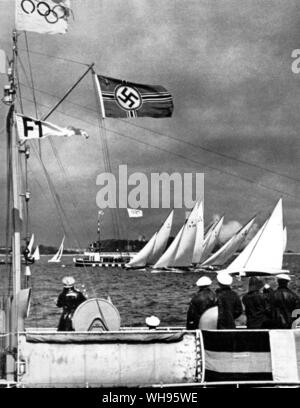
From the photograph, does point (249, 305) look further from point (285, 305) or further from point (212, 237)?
point (212, 237)

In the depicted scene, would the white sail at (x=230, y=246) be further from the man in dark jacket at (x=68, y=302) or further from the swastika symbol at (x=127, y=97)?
the man in dark jacket at (x=68, y=302)

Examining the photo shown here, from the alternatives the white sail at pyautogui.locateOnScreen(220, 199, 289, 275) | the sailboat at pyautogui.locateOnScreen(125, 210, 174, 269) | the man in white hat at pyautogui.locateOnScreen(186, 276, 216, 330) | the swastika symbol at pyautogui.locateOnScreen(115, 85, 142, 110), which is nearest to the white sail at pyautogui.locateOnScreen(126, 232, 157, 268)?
the sailboat at pyautogui.locateOnScreen(125, 210, 174, 269)

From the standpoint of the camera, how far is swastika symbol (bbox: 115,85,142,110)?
48.6 feet

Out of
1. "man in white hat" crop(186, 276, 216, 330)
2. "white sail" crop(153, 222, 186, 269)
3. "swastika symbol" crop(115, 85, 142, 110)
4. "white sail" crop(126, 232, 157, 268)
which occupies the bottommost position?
"man in white hat" crop(186, 276, 216, 330)

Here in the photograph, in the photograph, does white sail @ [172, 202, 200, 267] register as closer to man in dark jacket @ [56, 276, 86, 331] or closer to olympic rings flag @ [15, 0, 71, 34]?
olympic rings flag @ [15, 0, 71, 34]

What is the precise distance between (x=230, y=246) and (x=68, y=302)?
7251 centimetres

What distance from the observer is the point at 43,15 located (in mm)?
14250

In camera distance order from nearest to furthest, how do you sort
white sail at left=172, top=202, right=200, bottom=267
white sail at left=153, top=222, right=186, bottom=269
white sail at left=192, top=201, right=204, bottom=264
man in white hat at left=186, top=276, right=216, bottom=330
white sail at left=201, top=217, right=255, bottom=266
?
man in white hat at left=186, top=276, right=216, bottom=330, white sail at left=201, top=217, right=255, bottom=266, white sail at left=172, top=202, right=200, bottom=267, white sail at left=192, top=201, right=204, bottom=264, white sail at left=153, top=222, right=186, bottom=269

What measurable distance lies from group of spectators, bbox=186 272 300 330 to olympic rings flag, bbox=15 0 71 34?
245 inches

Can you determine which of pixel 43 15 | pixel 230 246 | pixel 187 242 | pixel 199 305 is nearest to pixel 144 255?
pixel 187 242

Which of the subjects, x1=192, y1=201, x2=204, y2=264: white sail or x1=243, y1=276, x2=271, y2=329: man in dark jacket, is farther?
x1=192, y1=201, x2=204, y2=264: white sail
